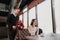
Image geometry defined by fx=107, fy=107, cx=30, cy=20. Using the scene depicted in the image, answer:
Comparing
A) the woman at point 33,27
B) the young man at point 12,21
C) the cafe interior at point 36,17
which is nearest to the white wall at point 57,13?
the cafe interior at point 36,17

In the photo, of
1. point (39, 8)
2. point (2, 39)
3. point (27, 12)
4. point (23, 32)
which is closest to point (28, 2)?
point (27, 12)

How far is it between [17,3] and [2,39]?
0.53 metres

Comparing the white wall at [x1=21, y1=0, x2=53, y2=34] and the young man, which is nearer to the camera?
the white wall at [x1=21, y1=0, x2=53, y2=34]

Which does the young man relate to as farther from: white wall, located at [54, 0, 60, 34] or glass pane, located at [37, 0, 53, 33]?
white wall, located at [54, 0, 60, 34]

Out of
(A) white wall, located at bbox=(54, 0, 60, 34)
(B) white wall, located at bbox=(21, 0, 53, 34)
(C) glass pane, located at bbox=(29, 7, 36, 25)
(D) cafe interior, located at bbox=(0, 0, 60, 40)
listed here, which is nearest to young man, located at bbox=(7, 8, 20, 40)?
(D) cafe interior, located at bbox=(0, 0, 60, 40)

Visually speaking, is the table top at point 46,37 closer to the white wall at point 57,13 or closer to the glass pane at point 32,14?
the white wall at point 57,13

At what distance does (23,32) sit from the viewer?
131cm

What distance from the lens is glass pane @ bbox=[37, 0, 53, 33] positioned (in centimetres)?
103

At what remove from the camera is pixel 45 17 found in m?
1.07

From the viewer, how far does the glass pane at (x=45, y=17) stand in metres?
1.03

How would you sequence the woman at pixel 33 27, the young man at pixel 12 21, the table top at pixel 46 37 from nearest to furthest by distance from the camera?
the table top at pixel 46 37, the woman at pixel 33 27, the young man at pixel 12 21

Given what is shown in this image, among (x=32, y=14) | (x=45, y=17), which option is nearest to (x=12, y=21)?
(x=32, y=14)

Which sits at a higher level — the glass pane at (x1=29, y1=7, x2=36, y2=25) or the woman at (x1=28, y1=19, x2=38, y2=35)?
the glass pane at (x1=29, y1=7, x2=36, y2=25)

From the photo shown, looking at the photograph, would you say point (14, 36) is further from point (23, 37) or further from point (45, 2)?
point (45, 2)
